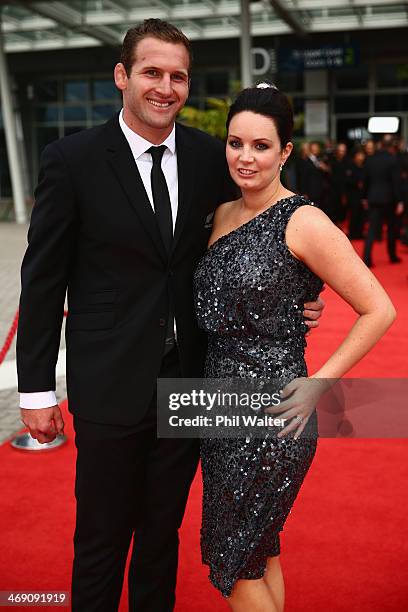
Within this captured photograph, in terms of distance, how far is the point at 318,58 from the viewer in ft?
64.4

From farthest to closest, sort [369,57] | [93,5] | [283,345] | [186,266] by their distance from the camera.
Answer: [369,57], [93,5], [186,266], [283,345]

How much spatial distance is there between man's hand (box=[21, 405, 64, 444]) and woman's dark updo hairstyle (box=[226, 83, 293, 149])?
1043mm

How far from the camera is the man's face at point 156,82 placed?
2.14 metres

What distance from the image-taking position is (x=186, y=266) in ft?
7.47

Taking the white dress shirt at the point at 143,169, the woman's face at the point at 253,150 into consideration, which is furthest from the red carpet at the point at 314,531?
the woman's face at the point at 253,150

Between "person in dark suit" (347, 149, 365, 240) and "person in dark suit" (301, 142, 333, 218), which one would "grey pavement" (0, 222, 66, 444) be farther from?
"person in dark suit" (347, 149, 365, 240)

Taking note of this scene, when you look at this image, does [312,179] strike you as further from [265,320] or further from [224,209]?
[265,320]

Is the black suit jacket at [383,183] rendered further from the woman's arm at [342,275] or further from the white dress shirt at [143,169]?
the woman's arm at [342,275]

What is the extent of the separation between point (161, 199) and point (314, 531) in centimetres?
199

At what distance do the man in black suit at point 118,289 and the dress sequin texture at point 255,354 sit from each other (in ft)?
0.36

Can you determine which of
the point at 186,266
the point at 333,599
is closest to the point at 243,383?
the point at 186,266

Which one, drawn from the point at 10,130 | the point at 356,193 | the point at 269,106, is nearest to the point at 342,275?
the point at 269,106

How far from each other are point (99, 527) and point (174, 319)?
26.8 inches

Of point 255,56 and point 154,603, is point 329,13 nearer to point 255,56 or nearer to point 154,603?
point 255,56
